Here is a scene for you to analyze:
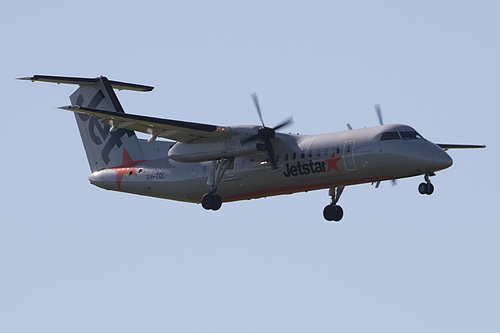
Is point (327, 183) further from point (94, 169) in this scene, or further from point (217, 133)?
point (94, 169)

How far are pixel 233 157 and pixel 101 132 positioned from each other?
7407 mm

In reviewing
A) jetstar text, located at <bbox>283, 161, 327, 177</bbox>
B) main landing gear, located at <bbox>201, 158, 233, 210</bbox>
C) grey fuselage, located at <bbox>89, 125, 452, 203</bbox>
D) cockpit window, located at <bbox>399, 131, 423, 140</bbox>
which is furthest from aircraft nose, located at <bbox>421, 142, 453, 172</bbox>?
main landing gear, located at <bbox>201, 158, 233, 210</bbox>

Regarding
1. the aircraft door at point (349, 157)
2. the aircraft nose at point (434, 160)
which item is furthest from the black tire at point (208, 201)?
the aircraft nose at point (434, 160)

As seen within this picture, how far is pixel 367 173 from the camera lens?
31422mm

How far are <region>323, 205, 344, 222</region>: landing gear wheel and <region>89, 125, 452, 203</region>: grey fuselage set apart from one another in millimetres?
2792

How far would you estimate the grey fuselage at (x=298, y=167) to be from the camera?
1213 inches

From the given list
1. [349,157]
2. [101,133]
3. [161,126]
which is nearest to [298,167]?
[349,157]

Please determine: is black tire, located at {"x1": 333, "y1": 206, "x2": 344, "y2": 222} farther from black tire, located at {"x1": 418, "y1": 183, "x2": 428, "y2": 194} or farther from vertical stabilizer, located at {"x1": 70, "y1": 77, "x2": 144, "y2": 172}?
vertical stabilizer, located at {"x1": 70, "y1": 77, "x2": 144, "y2": 172}

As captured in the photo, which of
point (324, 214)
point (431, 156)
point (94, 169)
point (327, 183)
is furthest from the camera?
point (94, 169)

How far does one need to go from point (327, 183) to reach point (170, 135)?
19.2ft

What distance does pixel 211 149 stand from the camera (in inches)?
1326

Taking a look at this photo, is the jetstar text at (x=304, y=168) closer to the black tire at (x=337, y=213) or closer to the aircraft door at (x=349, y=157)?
the aircraft door at (x=349, y=157)

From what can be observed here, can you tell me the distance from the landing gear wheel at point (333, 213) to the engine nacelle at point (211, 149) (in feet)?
14.3

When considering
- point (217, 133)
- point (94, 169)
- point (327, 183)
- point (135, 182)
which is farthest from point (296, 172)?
point (94, 169)
